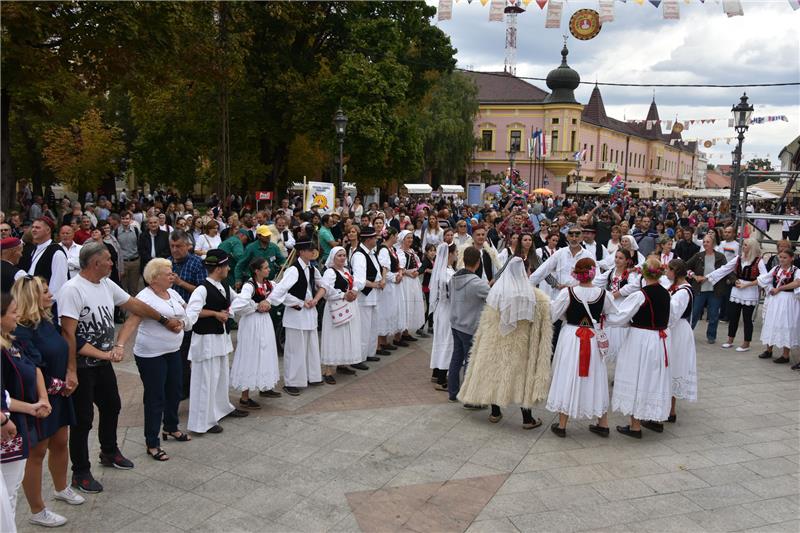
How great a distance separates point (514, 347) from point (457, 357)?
0.95 m

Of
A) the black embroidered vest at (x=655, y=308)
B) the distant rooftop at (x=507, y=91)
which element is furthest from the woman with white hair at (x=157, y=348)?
the distant rooftop at (x=507, y=91)

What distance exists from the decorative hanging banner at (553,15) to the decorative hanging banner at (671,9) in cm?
211

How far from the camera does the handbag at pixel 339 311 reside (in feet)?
26.6

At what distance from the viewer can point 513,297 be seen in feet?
21.1

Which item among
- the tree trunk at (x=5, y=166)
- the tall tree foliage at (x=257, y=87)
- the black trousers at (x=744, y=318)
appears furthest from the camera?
Result: the tall tree foliage at (x=257, y=87)

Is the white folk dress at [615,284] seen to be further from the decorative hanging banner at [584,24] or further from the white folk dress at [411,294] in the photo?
the decorative hanging banner at [584,24]

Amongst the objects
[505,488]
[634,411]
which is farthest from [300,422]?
[634,411]

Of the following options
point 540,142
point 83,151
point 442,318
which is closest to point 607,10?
point 442,318

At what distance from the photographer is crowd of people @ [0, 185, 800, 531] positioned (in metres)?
4.61

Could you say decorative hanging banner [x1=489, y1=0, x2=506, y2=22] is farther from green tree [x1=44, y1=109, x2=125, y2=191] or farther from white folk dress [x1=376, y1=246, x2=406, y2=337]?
green tree [x1=44, y1=109, x2=125, y2=191]

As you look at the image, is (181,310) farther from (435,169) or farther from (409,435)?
(435,169)

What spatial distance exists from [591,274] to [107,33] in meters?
12.9

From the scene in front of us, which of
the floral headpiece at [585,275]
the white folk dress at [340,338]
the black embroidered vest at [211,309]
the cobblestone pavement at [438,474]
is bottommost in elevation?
the cobblestone pavement at [438,474]

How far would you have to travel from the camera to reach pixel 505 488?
17.7 ft
